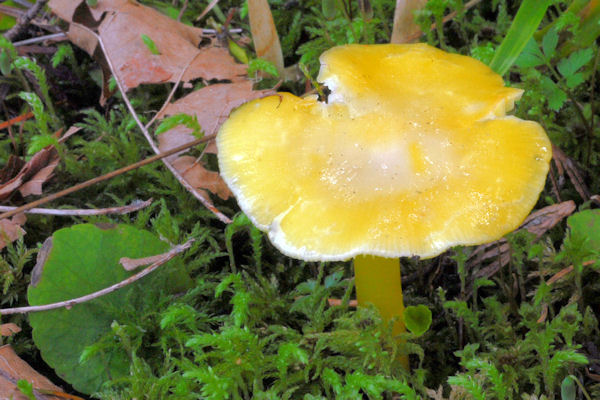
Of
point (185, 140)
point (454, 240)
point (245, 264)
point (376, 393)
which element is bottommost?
point (245, 264)

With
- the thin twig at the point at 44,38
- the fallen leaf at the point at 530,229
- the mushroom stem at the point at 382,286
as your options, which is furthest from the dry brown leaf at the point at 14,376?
the thin twig at the point at 44,38

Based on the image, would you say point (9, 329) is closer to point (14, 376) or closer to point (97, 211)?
point (14, 376)

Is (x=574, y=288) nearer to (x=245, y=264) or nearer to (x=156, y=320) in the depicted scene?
(x=245, y=264)

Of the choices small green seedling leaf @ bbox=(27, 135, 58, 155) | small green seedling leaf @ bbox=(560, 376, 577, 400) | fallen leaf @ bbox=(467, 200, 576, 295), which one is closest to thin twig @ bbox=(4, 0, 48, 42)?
small green seedling leaf @ bbox=(27, 135, 58, 155)

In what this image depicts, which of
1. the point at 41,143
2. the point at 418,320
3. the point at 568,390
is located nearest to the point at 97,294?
the point at 41,143

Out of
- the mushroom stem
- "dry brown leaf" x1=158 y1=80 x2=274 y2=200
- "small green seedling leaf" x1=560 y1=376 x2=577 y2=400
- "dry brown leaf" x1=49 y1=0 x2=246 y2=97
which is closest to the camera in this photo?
"small green seedling leaf" x1=560 y1=376 x2=577 y2=400

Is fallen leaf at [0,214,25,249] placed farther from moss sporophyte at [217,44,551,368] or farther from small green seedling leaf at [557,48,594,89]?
small green seedling leaf at [557,48,594,89]

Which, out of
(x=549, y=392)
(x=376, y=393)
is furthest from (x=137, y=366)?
(x=549, y=392)
